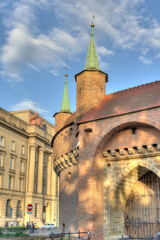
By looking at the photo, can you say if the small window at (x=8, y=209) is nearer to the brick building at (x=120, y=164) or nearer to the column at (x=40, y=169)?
the column at (x=40, y=169)

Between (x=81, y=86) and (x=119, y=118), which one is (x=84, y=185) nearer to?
(x=119, y=118)

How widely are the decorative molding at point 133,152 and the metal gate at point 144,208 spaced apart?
2.05 m

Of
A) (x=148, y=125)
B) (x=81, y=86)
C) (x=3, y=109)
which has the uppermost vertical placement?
(x=3, y=109)

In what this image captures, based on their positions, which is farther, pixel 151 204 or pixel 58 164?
pixel 58 164

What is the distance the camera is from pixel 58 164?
23.1 m

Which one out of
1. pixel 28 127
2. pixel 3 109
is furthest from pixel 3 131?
pixel 28 127

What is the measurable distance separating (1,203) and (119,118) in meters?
37.5

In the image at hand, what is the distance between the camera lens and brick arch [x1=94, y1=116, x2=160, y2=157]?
15886 mm

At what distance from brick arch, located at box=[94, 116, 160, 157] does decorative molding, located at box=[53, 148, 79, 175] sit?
1921 millimetres

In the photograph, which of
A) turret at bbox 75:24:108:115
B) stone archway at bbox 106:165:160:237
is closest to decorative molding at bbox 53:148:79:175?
turret at bbox 75:24:108:115

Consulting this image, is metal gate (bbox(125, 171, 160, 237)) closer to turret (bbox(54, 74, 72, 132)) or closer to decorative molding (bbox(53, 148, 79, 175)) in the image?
decorative molding (bbox(53, 148, 79, 175))

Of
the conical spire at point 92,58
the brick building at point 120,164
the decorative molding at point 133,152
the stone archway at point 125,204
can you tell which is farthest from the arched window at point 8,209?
the decorative molding at point 133,152

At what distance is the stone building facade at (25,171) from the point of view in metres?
50.1

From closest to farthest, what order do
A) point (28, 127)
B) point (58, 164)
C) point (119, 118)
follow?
point (119, 118) < point (58, 164) < point (28, 127)
